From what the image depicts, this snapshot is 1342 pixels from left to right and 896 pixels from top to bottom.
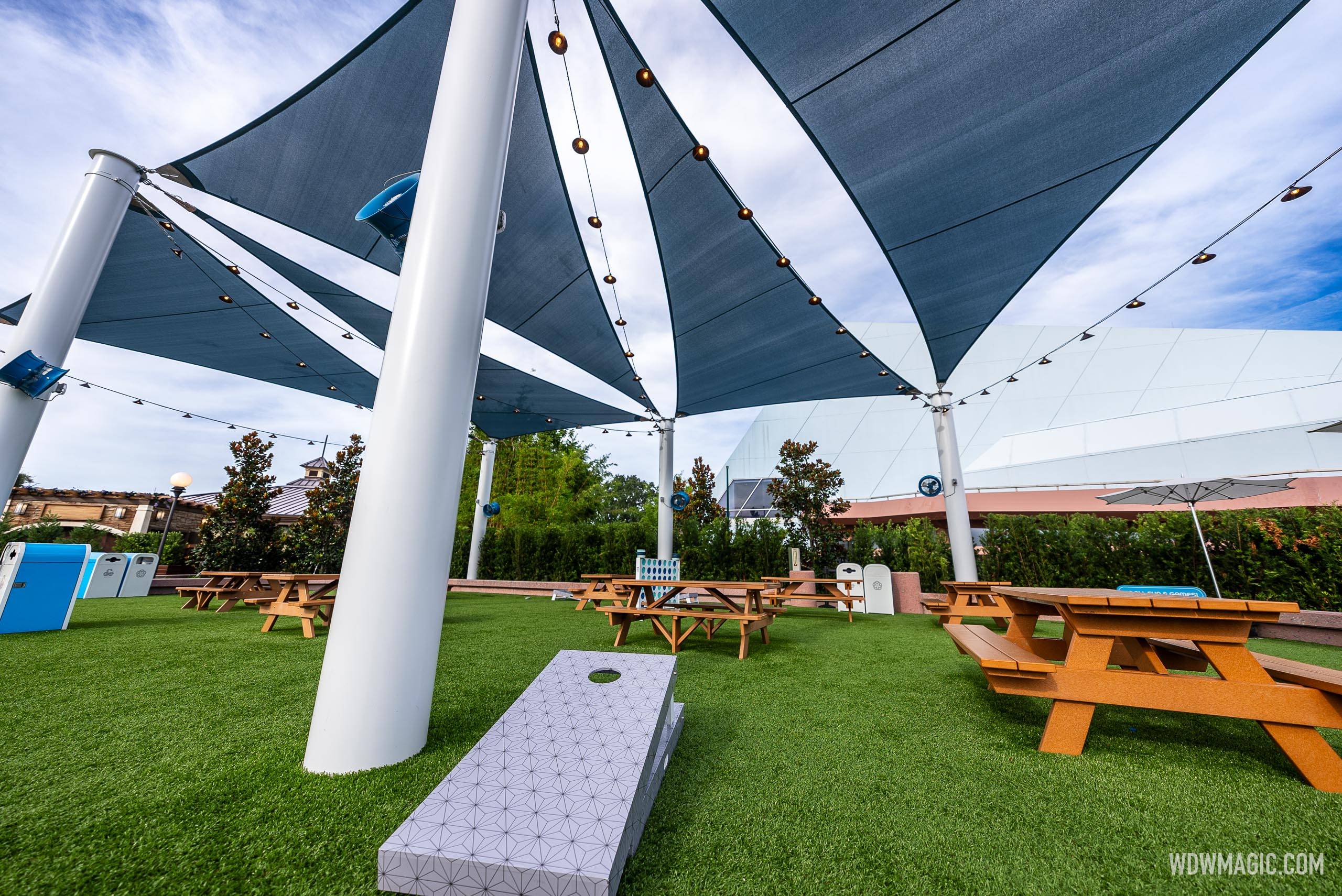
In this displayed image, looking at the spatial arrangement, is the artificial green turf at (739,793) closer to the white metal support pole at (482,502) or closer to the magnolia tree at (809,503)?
the magnolia tree at (809,503)

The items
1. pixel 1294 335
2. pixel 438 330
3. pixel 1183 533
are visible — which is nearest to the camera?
pixel 438 330

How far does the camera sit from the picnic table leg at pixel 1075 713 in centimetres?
205

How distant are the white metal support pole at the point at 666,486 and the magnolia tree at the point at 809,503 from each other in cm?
251

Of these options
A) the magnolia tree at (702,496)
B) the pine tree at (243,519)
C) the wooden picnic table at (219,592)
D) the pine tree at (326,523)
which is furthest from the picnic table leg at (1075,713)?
the pine tree at (243,519)

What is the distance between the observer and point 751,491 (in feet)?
92.3

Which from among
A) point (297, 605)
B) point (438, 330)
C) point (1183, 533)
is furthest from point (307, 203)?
point (1183, 533)

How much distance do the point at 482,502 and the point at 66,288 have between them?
320 inches

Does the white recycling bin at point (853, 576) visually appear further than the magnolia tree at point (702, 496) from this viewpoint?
No

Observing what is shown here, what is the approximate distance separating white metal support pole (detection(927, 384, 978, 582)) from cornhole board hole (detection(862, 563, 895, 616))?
3.32 ft

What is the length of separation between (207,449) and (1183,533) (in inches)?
853

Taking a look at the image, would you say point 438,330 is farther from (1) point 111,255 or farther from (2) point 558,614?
(1) point 111,255

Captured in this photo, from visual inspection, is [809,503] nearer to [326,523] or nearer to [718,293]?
[718,293]

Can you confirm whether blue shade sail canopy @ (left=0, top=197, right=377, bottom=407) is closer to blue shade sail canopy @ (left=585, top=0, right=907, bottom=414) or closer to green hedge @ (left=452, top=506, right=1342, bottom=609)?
blue shade sail canopy @ (left=585, top=0, right=907, bottom=414)

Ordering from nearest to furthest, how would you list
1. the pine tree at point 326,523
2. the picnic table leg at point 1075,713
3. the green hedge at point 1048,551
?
the picnic table leg at point 1075,713
the green hedge at point 1048,551
the pine tree at point 326,523
